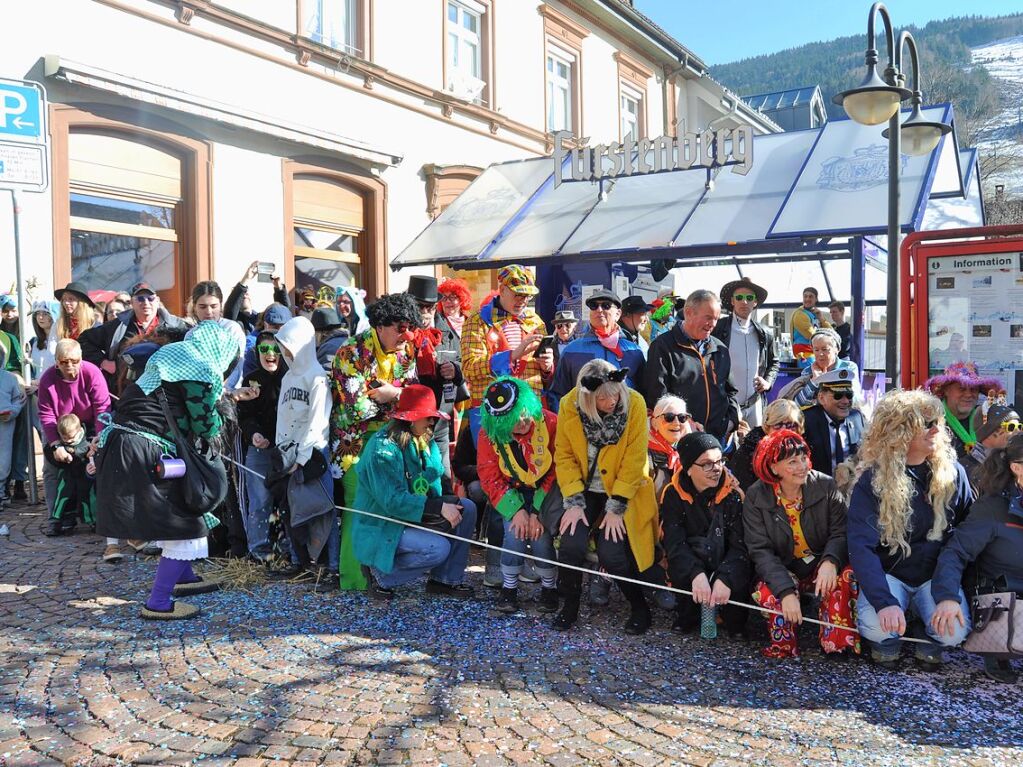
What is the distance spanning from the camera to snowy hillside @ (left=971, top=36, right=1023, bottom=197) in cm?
5275

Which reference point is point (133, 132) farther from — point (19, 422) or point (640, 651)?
point (640, 651)

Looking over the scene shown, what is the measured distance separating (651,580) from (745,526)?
0.65 metres

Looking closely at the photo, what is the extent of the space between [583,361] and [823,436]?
4.92ft

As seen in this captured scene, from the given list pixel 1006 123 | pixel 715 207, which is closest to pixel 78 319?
pixel 715 207

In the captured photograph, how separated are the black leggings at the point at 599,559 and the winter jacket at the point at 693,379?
1.10m

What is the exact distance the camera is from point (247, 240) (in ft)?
38.9

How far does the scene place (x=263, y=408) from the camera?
588 centimetres

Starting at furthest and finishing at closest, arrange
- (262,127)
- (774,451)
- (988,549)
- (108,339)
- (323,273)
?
1. (323,273)
2. (262,127)
3. (108,339)
4. (774,451)
5. (988,549)

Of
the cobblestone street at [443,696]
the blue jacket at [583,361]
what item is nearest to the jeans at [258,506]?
the cobblestone street at [443,696]

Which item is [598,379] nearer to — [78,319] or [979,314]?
[979,314]

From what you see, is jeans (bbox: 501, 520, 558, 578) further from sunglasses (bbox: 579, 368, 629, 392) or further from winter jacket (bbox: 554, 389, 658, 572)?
sunglasses (bbox: 579, 368, 629, 392)

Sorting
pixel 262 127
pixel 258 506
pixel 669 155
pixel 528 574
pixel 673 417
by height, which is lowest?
pixel 528 574

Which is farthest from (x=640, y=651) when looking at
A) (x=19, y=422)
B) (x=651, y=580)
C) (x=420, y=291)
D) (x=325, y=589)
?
(x=19, y=422)

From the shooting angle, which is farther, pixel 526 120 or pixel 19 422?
pixel 526 120
